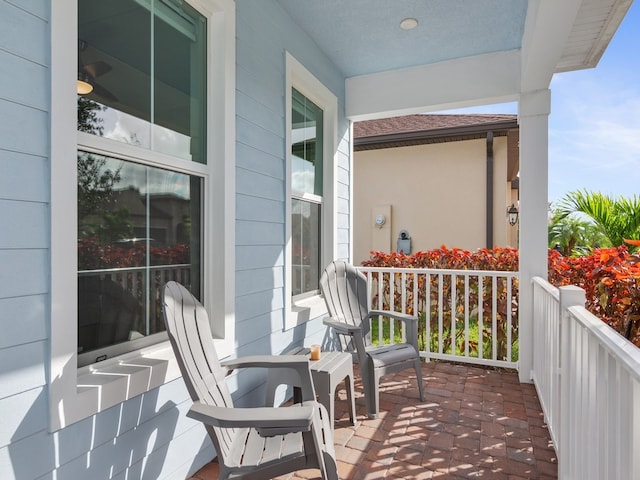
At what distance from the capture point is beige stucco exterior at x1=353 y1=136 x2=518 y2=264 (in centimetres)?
777

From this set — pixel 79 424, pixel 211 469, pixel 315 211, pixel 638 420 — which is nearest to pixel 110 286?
pixel 79 424

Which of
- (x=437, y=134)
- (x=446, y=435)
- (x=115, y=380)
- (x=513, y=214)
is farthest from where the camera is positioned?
(x=513, y=214)

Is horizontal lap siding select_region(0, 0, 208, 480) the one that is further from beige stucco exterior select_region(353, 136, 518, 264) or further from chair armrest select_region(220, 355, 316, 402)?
beige stucco exterior select_region(353, 136, 518, 264)

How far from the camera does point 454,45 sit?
3695mm

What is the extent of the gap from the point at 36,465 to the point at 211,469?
1.06 metres

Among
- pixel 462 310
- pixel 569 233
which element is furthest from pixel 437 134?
pixel 462 310

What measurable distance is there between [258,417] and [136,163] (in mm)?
1307

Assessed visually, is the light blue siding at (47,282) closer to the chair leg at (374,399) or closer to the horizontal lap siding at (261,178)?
the horizontal lap siding at (261,178)

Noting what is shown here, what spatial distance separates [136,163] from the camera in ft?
6.34

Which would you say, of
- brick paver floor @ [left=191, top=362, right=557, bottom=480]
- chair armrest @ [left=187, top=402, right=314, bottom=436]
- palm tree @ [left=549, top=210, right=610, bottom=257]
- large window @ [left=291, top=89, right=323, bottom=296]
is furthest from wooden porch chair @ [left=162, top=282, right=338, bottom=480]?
palm tree @ [left=549, top=210, right=610, bottom=257]

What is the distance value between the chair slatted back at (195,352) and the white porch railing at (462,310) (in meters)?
2.22

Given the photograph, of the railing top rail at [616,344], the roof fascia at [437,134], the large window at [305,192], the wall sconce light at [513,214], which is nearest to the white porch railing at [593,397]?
the railing top rail at [616,344]

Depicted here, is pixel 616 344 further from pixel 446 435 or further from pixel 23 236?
pixel 23 236

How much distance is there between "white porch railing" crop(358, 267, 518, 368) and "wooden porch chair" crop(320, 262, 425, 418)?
40 centimetres
